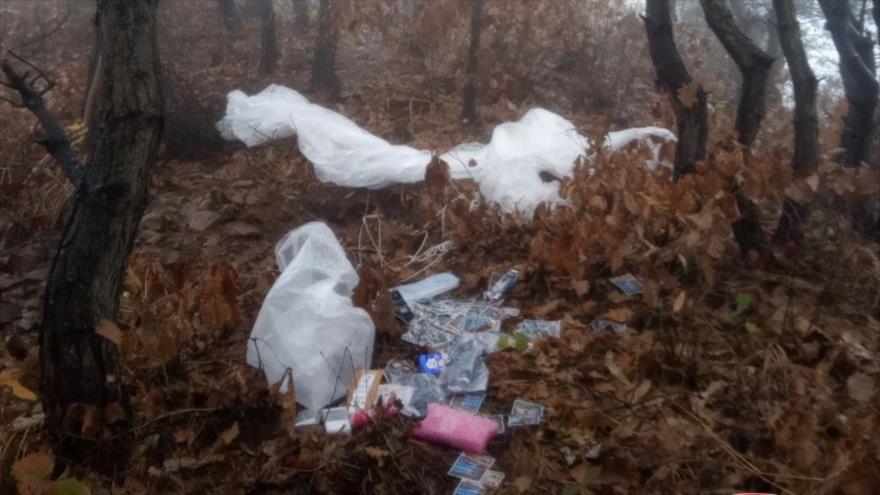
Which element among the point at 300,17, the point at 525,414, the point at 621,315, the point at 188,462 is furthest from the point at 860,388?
the point at 300,17

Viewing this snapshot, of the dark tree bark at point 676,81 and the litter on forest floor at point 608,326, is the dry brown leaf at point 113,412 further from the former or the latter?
the dark tree bark at point 676,81

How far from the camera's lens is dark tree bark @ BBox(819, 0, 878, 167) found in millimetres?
4801

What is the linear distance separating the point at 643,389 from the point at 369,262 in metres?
1.84

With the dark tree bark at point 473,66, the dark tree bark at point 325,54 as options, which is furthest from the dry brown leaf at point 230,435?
the dark tree bark at point 325,54

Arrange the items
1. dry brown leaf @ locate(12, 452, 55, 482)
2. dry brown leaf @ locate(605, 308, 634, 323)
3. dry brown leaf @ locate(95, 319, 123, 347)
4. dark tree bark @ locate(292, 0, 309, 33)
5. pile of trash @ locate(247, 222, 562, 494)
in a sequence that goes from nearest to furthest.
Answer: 1. dry brown leaf @ locate(12, 452, 55, 482)
2. dry brown leaf @ locate(95, 319, 123, 347)
3. pile of trash @ locate(247, 222, 562, 494)
4. dry brown leaf @ locate(605, 308, 634, 323)
5. dark tree bark @ locate(292, 0, 309, 33)

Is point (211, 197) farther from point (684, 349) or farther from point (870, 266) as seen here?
point (870, 266)

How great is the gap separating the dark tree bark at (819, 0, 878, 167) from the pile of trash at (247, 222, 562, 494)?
300cm

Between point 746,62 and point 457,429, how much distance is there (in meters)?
2.61

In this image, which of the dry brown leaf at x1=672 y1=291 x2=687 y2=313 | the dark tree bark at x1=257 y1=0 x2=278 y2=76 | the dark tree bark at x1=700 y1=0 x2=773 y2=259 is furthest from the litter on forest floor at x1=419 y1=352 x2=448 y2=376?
the dark tree bark at x1=257 y1=0 x2=278 y2=76

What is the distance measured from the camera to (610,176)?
418 centimetres

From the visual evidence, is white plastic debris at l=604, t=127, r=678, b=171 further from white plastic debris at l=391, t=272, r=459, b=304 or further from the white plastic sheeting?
white plastic debris at l=391, t=272, r=459, b=304

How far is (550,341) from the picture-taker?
10.7ft

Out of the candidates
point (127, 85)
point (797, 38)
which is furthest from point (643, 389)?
point (797, 38)

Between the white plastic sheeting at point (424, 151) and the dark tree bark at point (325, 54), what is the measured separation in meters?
1.34
